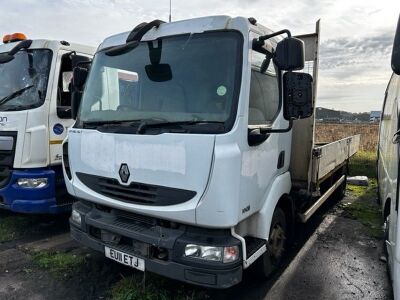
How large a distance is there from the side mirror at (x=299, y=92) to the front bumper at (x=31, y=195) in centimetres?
328

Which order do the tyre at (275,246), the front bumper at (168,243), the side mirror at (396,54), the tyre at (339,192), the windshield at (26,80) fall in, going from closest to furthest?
the side mirror at (396,54), the front bumper at (168,243), the tyre at (275,246), the windshield at (26,80), the tyre at (339,192)

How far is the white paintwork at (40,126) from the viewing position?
448cm

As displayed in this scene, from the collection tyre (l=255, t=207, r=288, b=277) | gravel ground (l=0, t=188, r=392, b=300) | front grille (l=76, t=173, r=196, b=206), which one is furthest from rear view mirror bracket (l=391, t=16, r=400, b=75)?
gravel ground (l=0, t=188, r=392, b=300)

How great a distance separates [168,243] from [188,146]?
2.60 feet

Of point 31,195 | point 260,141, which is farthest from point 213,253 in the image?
point 31,195

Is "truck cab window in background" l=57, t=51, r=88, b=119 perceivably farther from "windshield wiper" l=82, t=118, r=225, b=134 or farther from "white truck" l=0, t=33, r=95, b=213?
"windshield wiper" l=82, t=118, r=225, b=134

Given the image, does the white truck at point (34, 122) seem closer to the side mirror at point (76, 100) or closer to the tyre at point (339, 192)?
the side mirror at point (76, 100)

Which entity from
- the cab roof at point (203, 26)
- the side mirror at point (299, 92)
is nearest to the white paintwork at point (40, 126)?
the cab roof at point (203, 26)

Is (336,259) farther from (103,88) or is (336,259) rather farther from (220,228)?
(103,88)

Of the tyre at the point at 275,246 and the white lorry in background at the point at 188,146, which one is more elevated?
the white lorry in background at the point at 188,146

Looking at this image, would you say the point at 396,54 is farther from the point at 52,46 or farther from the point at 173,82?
the point at 52,46

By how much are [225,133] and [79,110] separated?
5.84ft

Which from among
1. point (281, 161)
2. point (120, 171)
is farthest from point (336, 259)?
point (120, 171)

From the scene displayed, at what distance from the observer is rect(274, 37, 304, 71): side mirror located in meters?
2.78
